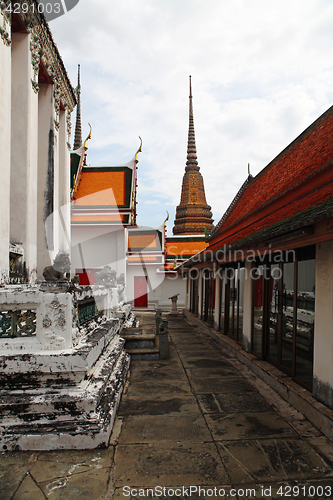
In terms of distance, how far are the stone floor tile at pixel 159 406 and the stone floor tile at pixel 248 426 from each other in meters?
0.37

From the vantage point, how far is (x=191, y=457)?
321cm

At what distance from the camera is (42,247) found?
7.82 m

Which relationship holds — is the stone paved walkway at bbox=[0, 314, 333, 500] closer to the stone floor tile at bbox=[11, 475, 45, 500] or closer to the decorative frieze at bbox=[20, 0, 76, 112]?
the stone floor tile at bbox=[11, 475, 45, 500]

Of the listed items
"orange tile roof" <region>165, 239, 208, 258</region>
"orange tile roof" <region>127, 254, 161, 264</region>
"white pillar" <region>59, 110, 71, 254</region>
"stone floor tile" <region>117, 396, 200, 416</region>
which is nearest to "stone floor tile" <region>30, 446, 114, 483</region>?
"stone floor tile" <region>117, 396, 200, 416</region>

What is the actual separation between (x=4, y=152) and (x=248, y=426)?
17.0 ft

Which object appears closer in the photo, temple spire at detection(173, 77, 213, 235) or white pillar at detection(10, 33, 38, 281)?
white pillar at detection(10, 33, 38, 281)

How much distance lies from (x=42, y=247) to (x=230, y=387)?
522cm

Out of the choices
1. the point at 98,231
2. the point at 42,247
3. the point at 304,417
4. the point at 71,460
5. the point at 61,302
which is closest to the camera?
the point at 71,460

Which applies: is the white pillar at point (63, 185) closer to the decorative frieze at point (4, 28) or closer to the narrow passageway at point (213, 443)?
the decorative frieze at point (4, 28)

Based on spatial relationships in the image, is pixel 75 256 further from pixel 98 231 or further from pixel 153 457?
pixel 153 457

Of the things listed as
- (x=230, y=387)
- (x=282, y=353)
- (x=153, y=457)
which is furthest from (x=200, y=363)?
(x=153, y=457)

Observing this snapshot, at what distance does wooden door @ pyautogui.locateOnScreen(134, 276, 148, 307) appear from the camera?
22000mm

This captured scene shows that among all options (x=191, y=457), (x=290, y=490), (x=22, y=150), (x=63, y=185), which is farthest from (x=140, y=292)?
(x=290, y=490)

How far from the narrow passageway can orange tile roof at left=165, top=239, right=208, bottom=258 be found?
18371 millimetres
